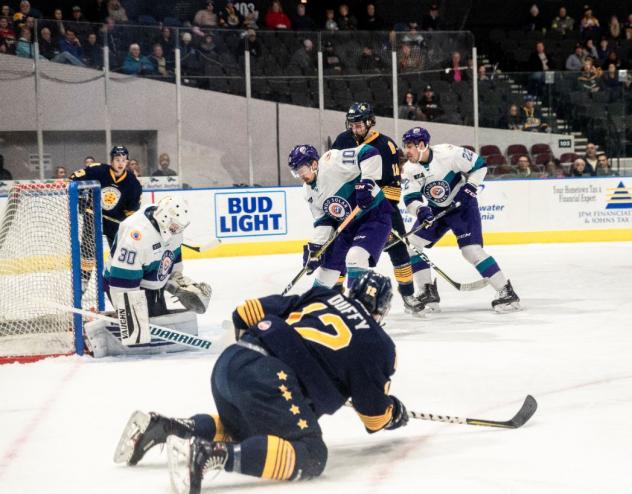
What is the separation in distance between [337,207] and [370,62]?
5455 millimetres

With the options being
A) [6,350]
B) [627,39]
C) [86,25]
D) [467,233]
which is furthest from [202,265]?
[627,39]

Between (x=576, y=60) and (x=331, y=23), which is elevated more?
(x=331, y=23)

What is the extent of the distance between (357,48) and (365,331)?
8.34 meters

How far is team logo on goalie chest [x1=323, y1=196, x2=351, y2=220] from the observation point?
225 inches

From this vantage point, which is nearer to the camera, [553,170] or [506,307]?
[506,307]

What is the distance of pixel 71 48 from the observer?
988 centimetres

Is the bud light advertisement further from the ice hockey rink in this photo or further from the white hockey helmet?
the white hockey helmet

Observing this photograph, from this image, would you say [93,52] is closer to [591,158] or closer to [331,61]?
[331,61]

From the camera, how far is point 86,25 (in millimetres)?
9938

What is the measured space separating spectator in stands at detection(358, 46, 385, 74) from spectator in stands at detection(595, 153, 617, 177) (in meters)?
2.58

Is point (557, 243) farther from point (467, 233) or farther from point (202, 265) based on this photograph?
point (467, 233)

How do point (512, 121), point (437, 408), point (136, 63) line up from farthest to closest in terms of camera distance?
point (512, 121) → point (136, 63) → point (437, 408)

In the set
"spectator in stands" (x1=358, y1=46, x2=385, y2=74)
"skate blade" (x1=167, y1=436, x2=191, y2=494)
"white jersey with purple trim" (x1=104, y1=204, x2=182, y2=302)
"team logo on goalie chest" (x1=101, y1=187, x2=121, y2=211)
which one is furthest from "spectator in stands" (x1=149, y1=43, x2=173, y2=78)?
"skate blade" (x1=167, y1=436, x2=191, y2=494)

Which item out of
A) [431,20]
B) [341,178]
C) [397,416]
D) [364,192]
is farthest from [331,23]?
[397,416]
